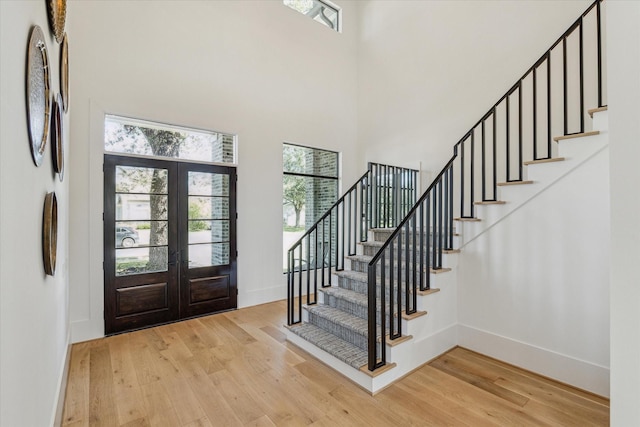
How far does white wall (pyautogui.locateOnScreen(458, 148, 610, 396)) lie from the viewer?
8.02 feet

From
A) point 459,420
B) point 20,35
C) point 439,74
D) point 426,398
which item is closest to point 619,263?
point 459,420

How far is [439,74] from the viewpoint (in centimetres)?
479

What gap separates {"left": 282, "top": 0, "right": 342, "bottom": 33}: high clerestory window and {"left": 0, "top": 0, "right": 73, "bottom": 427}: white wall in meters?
4.97

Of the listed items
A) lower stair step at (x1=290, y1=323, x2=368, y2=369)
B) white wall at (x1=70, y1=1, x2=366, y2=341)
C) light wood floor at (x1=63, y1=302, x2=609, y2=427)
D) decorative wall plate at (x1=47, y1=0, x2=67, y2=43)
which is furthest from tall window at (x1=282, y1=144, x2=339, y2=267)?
decorative wall plate at (x1=47, y1=0, x2=67, y2=43)

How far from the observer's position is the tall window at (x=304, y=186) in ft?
17.3

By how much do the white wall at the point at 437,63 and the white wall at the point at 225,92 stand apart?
553 millimetres

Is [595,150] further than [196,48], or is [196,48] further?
[196,48]

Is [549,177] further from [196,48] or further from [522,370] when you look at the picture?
[196,48]

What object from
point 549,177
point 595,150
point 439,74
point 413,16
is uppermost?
point 413,16

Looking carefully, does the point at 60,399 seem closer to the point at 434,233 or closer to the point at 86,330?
the point at 86,330

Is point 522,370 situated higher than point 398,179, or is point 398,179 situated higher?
point 398,179

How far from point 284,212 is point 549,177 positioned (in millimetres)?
3706

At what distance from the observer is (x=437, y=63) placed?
4.82m

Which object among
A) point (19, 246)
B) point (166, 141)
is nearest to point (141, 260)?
point (166, 141)
